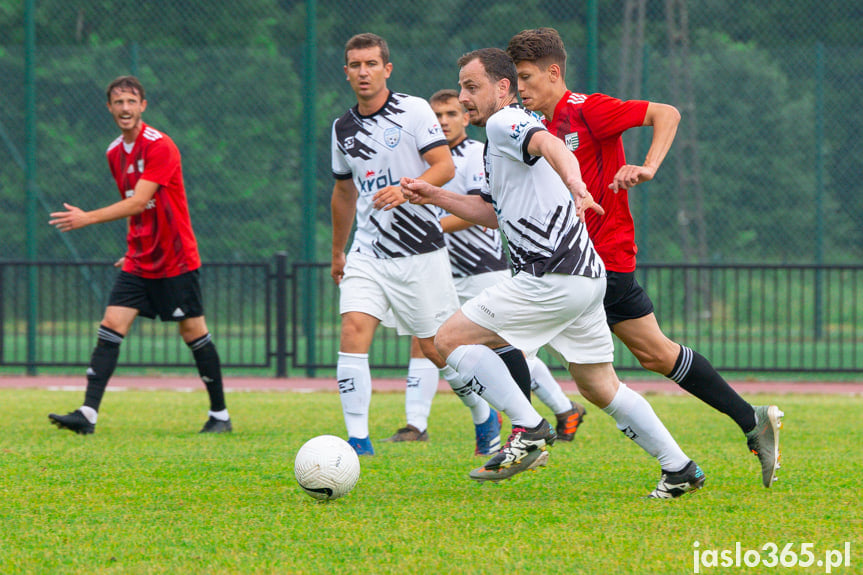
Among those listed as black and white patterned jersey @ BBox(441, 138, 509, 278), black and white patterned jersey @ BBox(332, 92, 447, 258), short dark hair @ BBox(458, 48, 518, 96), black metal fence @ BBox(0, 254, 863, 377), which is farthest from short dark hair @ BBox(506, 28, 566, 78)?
black metal fence @ BBox(0, 254, 863, 377)

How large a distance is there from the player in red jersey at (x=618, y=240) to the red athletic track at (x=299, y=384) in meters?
5.56

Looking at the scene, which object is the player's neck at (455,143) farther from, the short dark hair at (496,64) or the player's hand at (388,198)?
the short dark hair at (496,64)

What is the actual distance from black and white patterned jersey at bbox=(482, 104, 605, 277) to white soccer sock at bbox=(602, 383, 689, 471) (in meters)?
0.55

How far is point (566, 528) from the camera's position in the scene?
4.12 m

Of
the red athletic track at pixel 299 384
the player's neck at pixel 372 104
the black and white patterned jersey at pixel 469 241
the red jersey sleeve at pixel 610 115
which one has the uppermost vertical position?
the player's neck at pixel 372 104

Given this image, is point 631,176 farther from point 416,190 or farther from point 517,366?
point 517,366

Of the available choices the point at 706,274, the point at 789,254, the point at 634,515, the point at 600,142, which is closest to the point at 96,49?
the point at 706,274

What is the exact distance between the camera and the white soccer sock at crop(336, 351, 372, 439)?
613cm

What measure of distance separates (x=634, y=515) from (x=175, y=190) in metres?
3.95

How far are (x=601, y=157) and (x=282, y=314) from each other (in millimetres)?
7110

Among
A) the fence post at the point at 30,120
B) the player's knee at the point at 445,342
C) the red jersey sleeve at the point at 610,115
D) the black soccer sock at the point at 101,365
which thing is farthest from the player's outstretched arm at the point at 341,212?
the fence post at the point at 30,120

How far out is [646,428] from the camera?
4738 mm

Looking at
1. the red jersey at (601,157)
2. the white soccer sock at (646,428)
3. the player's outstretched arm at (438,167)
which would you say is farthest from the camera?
the player's outstretched arm at (438,167)

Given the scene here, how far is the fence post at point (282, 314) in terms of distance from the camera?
1172 cm
